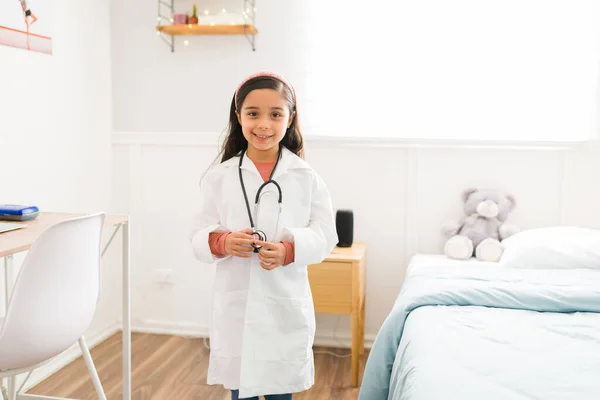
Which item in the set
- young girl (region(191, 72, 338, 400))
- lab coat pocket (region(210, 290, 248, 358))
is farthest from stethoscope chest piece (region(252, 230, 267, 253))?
lab coat pocket (region(210, 290, 248, 358))

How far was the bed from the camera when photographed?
128 cm

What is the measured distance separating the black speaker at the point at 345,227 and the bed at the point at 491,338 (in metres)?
0.57

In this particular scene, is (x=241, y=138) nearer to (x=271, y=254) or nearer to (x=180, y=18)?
(x=271, y=254)

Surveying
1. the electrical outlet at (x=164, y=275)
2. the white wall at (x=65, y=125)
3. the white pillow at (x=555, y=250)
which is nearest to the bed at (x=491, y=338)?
the white pillow at (x=555, y=250)

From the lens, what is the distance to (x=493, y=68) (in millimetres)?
2877

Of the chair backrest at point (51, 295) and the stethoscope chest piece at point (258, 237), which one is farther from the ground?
the stethoscope chest piece at point (258, 237)

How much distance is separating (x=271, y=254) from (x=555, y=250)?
1.41 meters

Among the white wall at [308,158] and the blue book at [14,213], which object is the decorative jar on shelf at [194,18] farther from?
the blue book at [14,213]

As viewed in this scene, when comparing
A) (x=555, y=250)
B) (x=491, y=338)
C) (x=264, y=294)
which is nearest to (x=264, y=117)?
(x=264, y=294)

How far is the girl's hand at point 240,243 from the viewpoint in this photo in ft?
5.01

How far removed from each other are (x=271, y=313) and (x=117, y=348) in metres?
1.69

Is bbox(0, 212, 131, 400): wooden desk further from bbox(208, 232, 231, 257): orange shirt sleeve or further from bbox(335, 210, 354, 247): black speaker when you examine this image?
bbox(335, 210, 354, 247): black speaker

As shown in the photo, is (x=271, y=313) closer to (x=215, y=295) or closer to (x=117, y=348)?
(x=215, y=295)

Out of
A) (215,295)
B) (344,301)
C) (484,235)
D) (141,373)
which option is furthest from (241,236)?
(484,235)
